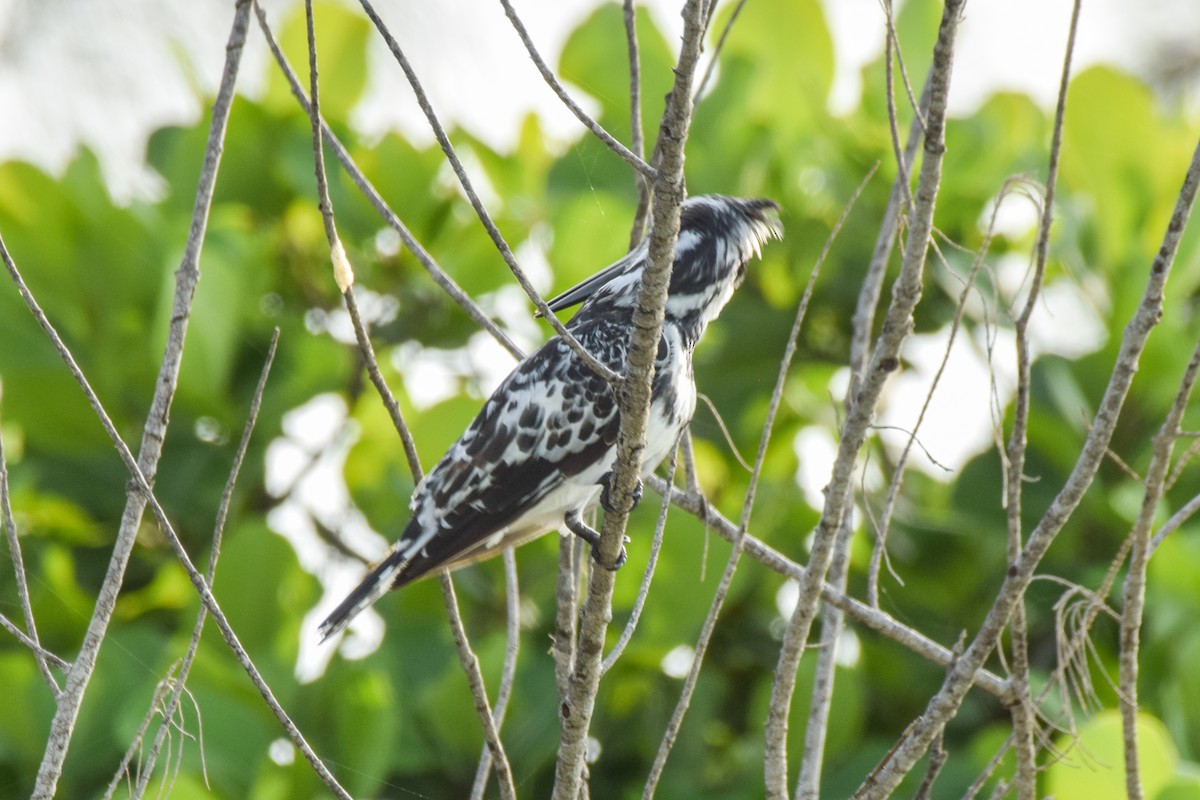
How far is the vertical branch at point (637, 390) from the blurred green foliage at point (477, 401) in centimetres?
140

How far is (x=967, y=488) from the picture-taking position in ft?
13.3

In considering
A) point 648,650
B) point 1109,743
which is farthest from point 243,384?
point 1109,743

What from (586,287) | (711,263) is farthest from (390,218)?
(711,263)

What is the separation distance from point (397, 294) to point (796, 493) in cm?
145

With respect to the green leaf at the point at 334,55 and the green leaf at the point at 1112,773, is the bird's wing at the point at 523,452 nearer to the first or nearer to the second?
the green leaf at the point at 1112,773

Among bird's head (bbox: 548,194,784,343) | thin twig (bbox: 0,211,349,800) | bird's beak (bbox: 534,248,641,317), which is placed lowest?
thin twig (bbox: 0,211,349,800)

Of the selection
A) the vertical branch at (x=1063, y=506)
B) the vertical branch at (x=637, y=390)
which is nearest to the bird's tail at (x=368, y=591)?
the vertical branch at (x=637, y=390)

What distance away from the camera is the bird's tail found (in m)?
2.63

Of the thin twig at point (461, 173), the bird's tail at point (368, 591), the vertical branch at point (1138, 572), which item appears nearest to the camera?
the thin twig at point (461, 173)

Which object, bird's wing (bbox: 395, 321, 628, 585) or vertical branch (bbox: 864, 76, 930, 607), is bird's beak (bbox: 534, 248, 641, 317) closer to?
bird's wing (bbox: 395, 321, 628, 585)

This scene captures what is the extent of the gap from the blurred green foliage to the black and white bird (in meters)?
0.64

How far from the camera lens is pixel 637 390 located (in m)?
1.79

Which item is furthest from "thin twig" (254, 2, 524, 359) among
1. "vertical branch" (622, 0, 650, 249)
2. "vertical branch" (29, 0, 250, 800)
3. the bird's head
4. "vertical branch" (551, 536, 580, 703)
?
the bird's head

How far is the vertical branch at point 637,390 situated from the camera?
1.52 m
